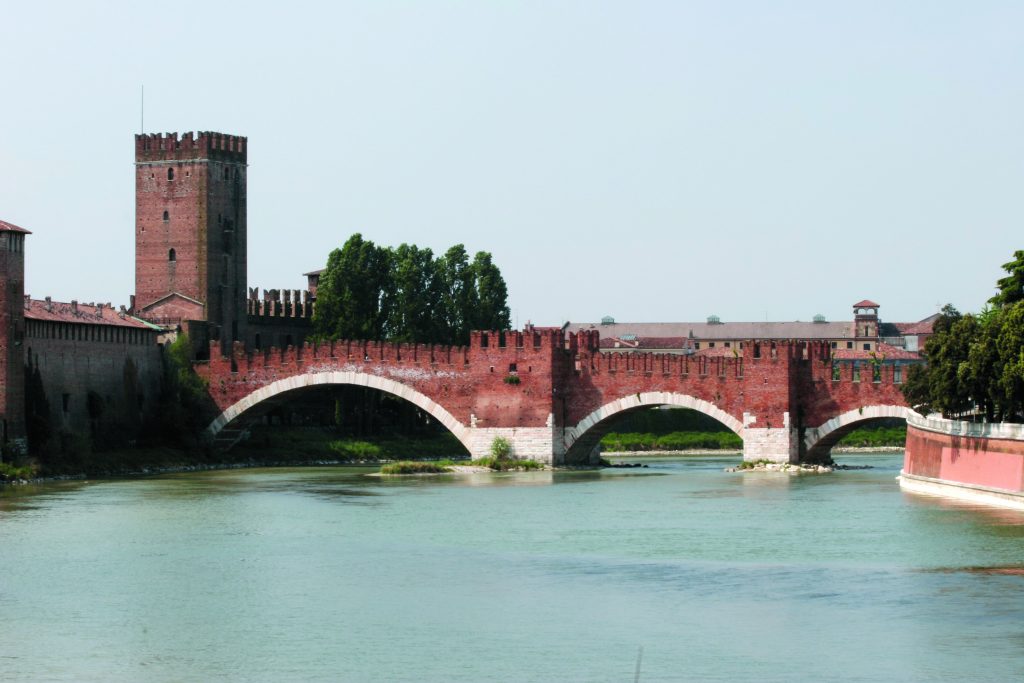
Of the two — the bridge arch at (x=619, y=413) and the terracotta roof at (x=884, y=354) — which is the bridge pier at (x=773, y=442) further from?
the terracotta roof at (x=884, y=354)

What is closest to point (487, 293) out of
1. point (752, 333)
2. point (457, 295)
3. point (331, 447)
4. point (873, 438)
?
point (457, 295)

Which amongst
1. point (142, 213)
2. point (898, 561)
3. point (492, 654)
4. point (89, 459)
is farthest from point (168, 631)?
point (142, 213)

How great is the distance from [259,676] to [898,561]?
10.2 metres

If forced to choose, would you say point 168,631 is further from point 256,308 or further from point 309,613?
point 256,308

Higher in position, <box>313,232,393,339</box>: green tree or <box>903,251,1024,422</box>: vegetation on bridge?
<box>313,232,393,339</box>: green tree

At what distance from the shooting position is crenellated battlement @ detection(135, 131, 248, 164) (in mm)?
56594

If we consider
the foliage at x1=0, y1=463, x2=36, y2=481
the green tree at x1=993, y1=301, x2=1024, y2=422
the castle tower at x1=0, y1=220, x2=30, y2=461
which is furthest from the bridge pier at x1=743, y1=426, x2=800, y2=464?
the castle tower at x1=0, y1=220, x2=30, y2=461

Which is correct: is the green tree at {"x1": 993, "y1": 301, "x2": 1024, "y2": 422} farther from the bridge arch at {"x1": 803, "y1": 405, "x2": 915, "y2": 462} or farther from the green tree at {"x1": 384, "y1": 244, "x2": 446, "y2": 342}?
the green tree at {"x1": 384, "y1": 244, "x2": 446, "y2": 342}

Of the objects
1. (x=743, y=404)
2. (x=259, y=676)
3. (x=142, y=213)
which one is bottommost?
(x=259, y=676)

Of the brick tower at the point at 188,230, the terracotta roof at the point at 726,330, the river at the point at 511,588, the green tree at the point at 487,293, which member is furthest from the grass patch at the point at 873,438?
the terracotta roof at the point at 726,330

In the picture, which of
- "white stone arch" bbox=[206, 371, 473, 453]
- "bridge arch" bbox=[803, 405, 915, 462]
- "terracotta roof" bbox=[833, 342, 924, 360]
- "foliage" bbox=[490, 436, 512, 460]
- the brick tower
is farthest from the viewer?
"terracotta roof" bbox=[833, 342, 924, 360]

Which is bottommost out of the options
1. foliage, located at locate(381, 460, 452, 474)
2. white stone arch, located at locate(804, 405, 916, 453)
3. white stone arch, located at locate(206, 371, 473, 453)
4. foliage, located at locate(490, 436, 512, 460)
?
foliage, located at locate(381, 460, 452, 474)

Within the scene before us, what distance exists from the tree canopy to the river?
61.2ft

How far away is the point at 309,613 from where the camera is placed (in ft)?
75.2
